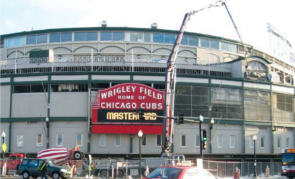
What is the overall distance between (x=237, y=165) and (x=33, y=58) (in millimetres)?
32468

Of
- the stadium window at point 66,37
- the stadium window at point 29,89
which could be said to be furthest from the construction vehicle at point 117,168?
the stadium window at point 66,37

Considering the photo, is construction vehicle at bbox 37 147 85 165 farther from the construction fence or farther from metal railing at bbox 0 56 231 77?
metal railing at bbox 0 56 231 77

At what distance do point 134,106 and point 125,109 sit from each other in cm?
117

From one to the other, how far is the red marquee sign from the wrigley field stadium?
0.12 m

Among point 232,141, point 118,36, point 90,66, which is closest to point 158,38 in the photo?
point 118,36

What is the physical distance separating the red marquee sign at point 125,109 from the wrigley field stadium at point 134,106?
123 mm

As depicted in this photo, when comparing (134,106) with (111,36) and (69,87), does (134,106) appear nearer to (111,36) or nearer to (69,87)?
(69,87)

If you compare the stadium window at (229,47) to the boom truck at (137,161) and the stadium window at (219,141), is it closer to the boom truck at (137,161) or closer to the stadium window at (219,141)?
the stadium window at (219,141)

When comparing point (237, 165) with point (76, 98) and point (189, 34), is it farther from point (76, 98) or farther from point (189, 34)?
point (189, 34)

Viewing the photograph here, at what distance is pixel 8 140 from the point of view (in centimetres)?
5541

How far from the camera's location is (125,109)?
5344 cm

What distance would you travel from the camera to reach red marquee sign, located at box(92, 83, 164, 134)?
52844mm

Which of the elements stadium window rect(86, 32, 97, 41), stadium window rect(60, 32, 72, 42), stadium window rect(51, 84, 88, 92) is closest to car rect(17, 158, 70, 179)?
stadium window rect(51, 84, 88, 92)

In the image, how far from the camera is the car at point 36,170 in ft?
123
